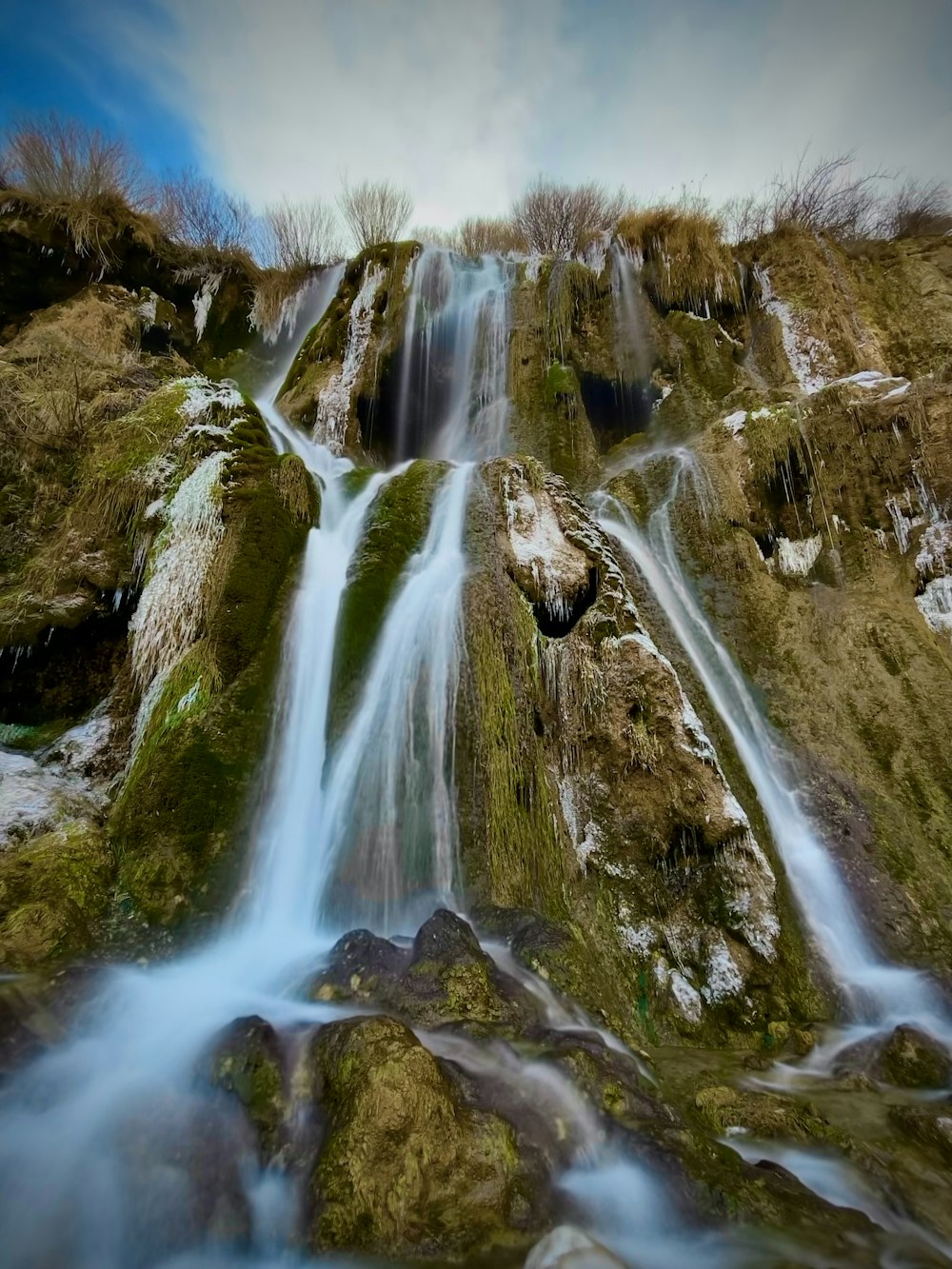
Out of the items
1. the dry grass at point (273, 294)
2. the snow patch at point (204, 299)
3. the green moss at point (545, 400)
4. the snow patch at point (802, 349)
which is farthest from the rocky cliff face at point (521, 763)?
the dry grass at point (273, 294)

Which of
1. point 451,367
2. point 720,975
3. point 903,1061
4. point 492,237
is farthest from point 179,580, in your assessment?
point 492,237

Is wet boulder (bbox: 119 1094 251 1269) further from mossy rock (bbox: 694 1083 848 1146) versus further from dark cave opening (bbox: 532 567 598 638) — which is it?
dark cave opening (bbox: 532 567 598 638)

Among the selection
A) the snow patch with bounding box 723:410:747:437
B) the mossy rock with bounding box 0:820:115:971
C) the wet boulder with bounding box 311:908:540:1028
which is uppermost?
the snow patch with bounding box 723:410:747:437

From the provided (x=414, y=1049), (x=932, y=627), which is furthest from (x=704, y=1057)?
(x=932, y=627)

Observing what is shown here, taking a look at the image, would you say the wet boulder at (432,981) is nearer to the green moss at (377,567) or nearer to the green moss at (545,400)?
the green moss at (377,567)

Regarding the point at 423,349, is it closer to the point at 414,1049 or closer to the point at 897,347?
the point at 897,347

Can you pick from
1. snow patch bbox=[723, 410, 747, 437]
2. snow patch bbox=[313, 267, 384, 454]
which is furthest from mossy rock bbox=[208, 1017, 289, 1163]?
snow patch bbox=[313, 267, 384, 454]

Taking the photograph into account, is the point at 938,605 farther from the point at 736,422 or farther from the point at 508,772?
the point at 508,772
